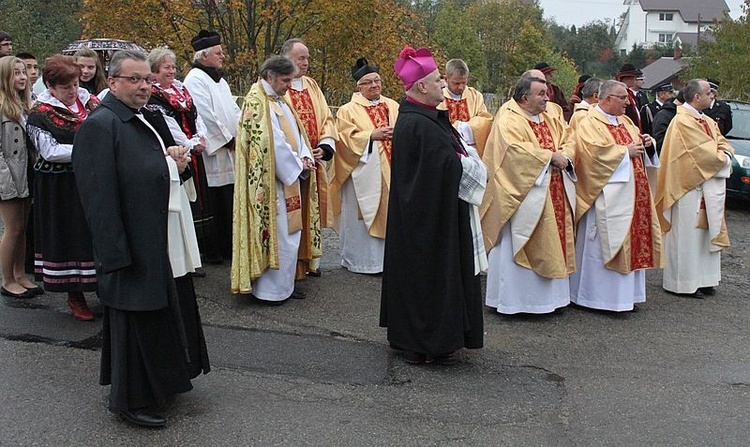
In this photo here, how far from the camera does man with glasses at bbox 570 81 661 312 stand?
6559mm

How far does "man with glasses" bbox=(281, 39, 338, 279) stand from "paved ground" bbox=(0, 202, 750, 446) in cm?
110

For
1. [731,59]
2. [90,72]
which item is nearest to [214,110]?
[90,72]

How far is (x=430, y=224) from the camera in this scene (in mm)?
4996

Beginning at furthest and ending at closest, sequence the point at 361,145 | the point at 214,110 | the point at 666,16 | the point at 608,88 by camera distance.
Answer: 1. the point at 666,16
2. the point at 361,145
3. the point at 214,110
4. the point at 608,88

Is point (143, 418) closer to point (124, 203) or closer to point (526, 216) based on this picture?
point (124, 203)

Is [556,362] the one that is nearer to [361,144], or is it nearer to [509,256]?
[509,256]

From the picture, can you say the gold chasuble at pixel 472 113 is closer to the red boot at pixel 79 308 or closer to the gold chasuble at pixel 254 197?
the gold chasuble at pixel 254 197

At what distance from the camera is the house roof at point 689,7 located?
86.1m

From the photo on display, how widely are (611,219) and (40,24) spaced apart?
27.6m

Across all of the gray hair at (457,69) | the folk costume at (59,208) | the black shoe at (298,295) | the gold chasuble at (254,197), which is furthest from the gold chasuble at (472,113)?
the folk costume at (59,208)

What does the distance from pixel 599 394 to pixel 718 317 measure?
2362mm

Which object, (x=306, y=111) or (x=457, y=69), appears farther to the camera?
(x=457, y=69)

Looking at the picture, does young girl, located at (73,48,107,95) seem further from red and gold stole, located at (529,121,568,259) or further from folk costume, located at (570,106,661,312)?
folk costume, located at (570,106,661,312)

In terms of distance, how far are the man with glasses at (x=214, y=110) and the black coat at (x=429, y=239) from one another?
2.79 m
